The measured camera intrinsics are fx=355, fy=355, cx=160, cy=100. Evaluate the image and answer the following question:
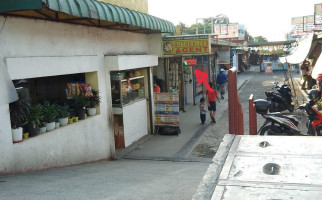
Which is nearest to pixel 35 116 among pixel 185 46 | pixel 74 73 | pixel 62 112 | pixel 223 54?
pixel 62 112

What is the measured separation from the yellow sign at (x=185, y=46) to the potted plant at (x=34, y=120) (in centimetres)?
654

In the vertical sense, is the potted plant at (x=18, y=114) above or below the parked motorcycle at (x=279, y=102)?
above

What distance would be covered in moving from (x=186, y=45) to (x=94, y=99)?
460 centimetres

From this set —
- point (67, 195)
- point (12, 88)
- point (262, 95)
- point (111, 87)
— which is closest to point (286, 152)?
point (67, 195)

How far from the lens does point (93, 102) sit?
28.6ft

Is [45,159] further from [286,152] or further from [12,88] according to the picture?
[286,152]

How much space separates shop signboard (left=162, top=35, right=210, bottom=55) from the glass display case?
4.74ft

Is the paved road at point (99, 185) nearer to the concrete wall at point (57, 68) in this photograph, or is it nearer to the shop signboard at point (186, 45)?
the concrete wall at point (57, 68)

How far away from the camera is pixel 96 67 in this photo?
8.75 m

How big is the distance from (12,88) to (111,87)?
15.2 ft

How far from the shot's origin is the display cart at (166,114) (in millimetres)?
11695

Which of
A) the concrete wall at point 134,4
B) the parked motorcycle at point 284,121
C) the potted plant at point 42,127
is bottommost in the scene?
the parked motorcycle at point 284,121

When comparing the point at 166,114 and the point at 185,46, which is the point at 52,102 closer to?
the point at 166,114

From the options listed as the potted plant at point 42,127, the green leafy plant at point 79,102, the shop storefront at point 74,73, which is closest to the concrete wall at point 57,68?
the shop storefront at point 74,73
